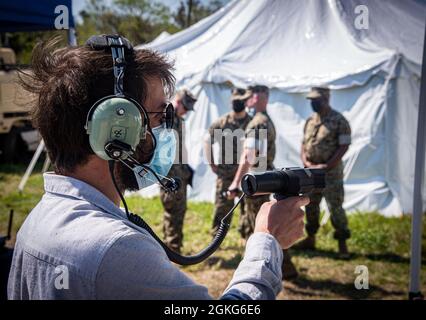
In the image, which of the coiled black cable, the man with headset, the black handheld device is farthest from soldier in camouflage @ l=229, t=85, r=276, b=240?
the man with headset

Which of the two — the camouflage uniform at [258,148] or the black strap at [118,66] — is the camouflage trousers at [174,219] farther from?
the black strap at [118,66]

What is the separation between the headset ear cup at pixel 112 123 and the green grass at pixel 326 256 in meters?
3.26

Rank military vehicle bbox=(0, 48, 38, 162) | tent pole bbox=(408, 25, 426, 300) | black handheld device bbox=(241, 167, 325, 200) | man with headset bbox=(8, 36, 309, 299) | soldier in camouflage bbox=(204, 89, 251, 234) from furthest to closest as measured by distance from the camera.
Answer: military vehicle bbox=(0, 48, 38, 162), soldier in camouflage bbox=(204, 89, 251, 234), tent pole bbox=(408, 25, 426, 300), black handheld device bbox=(241, 167, 325, 200), man with headset bbox=(8, 36, 309, 299)

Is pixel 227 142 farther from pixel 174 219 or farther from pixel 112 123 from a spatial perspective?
pixel 112 123

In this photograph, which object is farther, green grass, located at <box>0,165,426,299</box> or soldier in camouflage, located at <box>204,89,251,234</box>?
soldier in camouflage, located at <box>204,89,251,234</box>

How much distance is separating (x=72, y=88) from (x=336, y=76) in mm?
5848

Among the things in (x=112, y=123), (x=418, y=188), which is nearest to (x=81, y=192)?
(x=112, y=123)

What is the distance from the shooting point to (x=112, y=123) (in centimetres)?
121

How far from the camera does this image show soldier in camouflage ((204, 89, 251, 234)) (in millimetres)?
5246

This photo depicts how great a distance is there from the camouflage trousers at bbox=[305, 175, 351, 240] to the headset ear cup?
4.09m

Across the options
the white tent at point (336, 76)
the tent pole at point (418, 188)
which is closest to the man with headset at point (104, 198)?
the tent pole at point (418, 188)

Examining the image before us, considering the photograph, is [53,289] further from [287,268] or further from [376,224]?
[376,224]

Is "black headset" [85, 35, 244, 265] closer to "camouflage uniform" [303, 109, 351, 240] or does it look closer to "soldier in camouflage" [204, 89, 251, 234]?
"soldier in camouflage" [204, 89, 251, 234]
